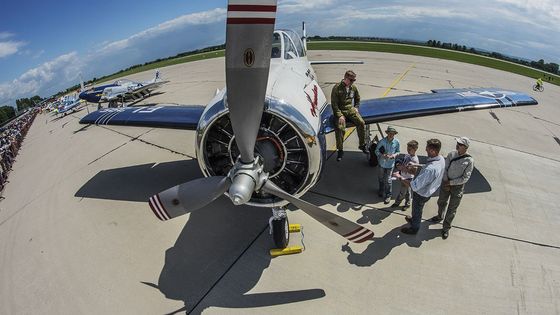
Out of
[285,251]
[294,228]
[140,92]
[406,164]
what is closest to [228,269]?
[285,251]

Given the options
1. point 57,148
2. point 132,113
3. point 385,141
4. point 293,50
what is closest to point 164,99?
point 57,148

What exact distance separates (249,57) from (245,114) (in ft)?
2.31

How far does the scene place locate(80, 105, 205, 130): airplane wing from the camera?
7824 millimetres

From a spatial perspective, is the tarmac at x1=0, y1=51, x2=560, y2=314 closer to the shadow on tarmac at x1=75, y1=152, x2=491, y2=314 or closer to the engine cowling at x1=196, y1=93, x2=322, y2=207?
the shadow on tarmac at x1=75, y1=152, x2=491, y2=314

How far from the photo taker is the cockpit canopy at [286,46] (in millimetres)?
6422

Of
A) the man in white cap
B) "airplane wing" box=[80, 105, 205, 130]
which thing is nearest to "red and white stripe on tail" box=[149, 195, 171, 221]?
"airplane wing" box=[80, 105, 205, 130]

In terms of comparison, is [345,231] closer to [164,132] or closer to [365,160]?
[365,160]

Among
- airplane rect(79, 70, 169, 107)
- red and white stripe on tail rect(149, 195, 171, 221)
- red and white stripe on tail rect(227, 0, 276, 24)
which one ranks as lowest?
red and white stripe on tail rect(149, 195, 171, 221)

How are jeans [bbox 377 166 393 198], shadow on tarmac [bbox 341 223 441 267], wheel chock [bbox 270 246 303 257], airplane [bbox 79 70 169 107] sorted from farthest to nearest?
airplane [bbox 79 70 169 107]
jeans [bbox 377 166 393 198]
wheel chock [bbox 270 246 303 257]
shadow on tarmac [bbox 341 223 441 267]

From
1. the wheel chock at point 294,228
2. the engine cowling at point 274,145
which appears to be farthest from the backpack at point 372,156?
the engine cowling at point 274,145

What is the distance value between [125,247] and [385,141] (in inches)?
221

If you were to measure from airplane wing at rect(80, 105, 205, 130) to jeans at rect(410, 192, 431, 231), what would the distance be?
556cm

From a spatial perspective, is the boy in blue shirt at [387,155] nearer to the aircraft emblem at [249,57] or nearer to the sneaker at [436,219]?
the sneaker at [436,219]

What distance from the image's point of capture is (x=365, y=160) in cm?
823
